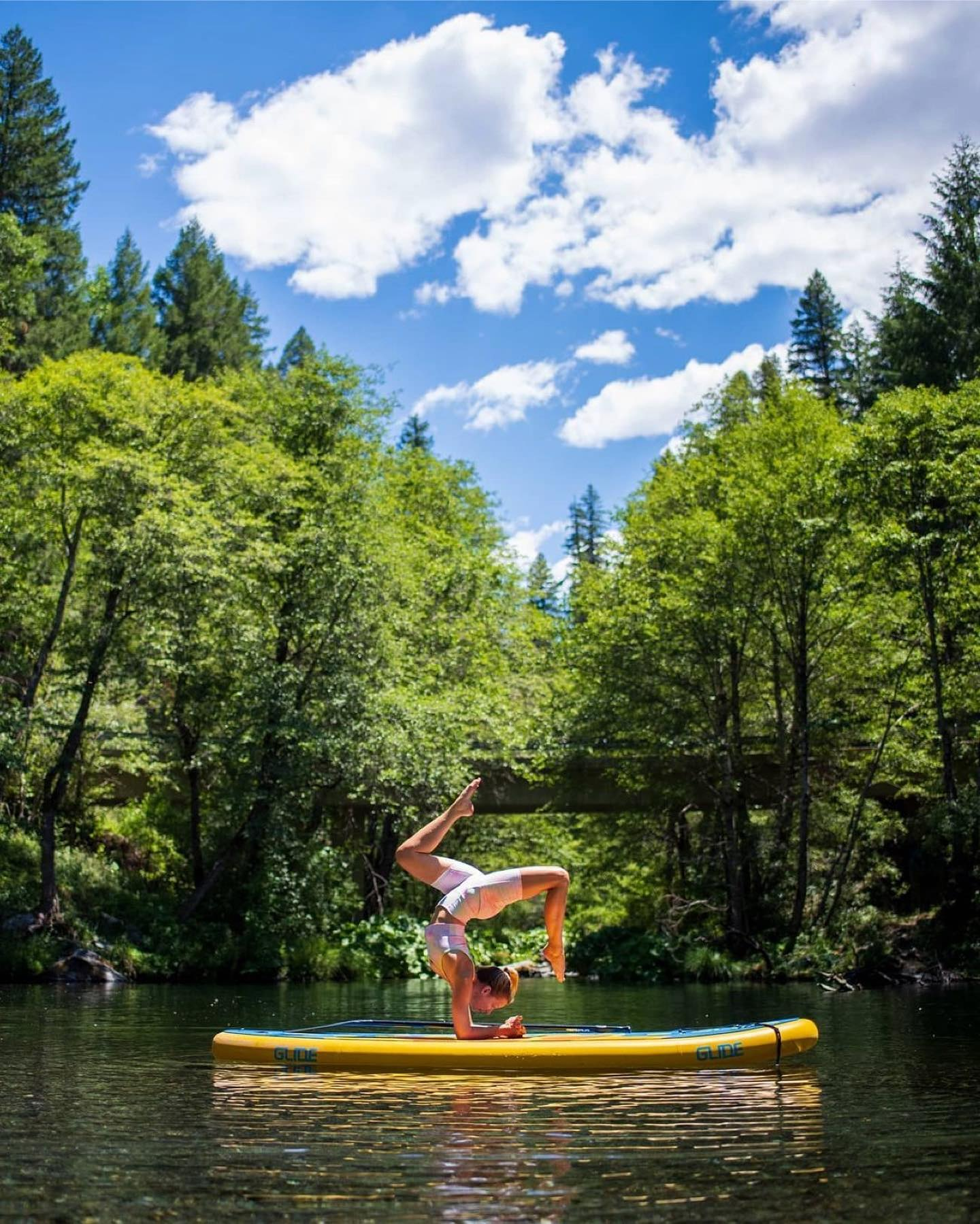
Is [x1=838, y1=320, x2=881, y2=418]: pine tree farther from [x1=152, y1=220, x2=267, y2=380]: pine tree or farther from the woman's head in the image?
the woman's head

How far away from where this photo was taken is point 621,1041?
9180 mm

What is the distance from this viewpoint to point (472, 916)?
33.0ft

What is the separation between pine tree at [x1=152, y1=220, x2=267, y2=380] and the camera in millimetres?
60469

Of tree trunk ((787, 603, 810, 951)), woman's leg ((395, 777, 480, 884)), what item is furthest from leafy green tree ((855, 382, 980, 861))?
woman's leg ((395, 777, 480, 884))

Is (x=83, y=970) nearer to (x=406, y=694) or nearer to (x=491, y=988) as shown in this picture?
(x=406, y=694)

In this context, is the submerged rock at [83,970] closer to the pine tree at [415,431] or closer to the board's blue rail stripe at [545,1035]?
the board's blue rail stripe at [545,1035]

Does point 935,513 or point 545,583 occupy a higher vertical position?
point 545,583

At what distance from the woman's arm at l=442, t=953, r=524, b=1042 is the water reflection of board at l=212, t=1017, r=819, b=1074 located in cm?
17

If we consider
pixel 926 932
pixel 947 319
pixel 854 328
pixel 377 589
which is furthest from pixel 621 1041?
pixel 854 328

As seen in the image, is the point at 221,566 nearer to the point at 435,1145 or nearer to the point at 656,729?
the point at 656,729

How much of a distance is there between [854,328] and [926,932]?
38420 mm

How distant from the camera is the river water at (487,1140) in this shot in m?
4.95

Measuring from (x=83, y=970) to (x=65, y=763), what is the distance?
14.0 ft

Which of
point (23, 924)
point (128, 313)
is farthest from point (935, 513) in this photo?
point (128, 313)
